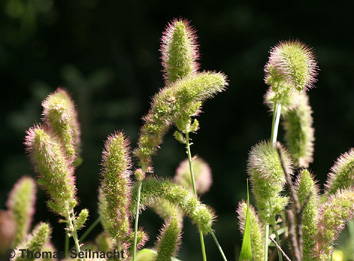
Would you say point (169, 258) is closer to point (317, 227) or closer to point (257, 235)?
point (257, 235)

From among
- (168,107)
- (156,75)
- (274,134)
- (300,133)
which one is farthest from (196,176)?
(156,75)

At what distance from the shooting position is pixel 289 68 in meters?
1.58

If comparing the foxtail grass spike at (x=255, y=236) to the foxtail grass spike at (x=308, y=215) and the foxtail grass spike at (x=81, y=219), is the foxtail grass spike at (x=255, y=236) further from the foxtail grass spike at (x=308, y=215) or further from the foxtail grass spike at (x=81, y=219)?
the foxtail grass spike at (x=81, y=219)

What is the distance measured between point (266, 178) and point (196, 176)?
1.53 feet

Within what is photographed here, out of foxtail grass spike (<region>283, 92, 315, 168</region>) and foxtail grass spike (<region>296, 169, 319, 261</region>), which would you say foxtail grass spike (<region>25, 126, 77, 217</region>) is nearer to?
foxtail grass spike (<region>296, 169, 319, 261</region>)

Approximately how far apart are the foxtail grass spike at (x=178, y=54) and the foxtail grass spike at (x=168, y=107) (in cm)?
15

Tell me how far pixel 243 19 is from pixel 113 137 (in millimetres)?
6083

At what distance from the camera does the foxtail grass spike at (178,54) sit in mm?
1645

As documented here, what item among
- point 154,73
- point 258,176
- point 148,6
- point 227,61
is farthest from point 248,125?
point 258,176

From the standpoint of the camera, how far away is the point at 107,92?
7.76m

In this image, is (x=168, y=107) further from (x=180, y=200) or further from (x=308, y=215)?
(x=308, y=215)

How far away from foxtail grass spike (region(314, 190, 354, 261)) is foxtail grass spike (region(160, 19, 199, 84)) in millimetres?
443

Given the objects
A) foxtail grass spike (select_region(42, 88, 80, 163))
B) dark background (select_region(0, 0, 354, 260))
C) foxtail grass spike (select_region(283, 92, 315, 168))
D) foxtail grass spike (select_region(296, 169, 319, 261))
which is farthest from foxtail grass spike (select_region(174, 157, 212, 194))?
dark background (select_region(0, 0, 354, 260))

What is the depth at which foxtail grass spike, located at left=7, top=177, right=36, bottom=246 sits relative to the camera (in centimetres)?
177
